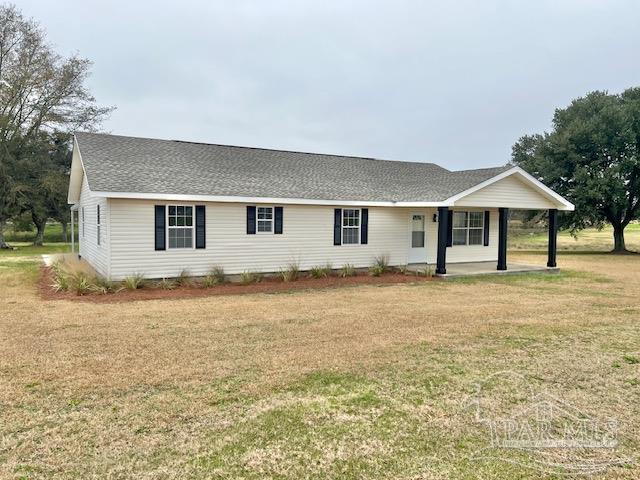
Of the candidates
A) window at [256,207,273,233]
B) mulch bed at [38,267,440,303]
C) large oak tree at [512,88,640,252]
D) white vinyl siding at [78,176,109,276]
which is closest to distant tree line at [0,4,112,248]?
white vinyl siding at [78,176,109,276]

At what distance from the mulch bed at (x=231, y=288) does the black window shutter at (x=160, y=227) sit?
122 cm

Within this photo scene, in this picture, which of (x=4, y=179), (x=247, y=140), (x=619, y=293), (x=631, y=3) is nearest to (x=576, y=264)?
(x=619, y=293)

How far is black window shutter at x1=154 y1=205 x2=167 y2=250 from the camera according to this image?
12117 millimetres

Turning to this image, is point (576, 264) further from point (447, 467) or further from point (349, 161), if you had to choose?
point (447, 467)

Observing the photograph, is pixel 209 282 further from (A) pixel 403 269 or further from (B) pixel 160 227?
(A) pixel 403 269

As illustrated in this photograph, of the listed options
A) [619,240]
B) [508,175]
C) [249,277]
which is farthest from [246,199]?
[619,240]

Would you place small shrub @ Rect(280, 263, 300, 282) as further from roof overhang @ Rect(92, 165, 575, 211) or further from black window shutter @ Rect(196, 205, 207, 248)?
black window shutter @ Rect(196, 205, 207, 248)

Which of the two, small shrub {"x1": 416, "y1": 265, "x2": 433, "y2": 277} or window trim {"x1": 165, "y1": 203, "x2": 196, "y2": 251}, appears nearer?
window trim {"x1": 165, "y1": 203, "x2": 196, "y2": 251}

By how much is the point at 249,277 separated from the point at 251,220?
1803 millimetres

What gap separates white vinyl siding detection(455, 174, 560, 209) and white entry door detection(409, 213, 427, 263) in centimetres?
248

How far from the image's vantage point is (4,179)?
25.5m

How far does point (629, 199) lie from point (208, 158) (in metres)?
24.9

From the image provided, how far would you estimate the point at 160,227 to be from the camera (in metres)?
12.2

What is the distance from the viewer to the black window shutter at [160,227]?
1212 cm
